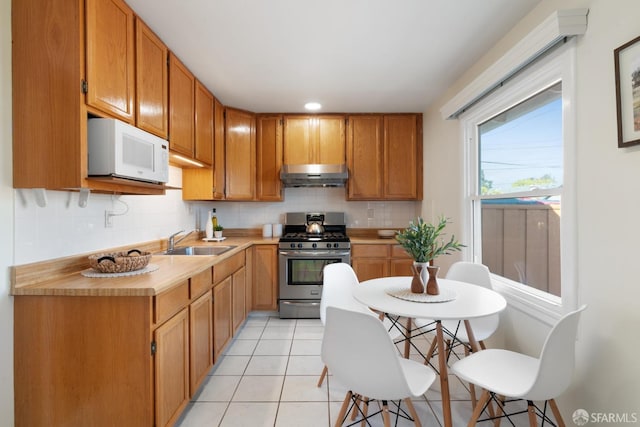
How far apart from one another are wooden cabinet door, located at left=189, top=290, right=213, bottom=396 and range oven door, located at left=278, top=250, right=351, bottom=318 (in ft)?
4.23

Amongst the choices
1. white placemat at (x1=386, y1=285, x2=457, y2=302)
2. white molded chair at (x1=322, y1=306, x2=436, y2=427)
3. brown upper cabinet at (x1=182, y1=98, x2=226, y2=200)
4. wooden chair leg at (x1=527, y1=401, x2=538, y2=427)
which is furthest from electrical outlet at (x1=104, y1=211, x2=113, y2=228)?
wooden chair leg at (x1=527, y1=401, x2=538, y2=427)

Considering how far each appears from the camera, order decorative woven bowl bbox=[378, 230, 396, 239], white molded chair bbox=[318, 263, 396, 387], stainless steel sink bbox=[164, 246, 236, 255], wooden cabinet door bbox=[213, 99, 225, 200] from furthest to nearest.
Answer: decorative woven bowl bbox=[378, 230, 396, 239], wooden cabinet door bbox=[213, 99, 225, 200], stainless steel sink bbox=[164, 246, 236, 255], white molded chair bbox=[318, 263, 396, 387]

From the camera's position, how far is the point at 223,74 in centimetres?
265

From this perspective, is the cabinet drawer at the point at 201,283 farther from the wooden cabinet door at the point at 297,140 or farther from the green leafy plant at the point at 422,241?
the wooden cabinet door at the point at 297,140

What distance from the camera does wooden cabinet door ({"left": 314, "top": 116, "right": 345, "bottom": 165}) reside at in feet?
12.2

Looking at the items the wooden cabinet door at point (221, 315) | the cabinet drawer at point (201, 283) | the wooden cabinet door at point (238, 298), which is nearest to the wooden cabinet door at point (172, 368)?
the cabinet drawer at point (201, 283)

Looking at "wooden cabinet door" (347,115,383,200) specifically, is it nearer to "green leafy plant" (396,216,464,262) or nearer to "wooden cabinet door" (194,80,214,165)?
"wooden cabinet door" (194,80,214,165)

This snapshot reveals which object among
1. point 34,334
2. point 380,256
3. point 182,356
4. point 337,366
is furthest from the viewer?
point 380,256

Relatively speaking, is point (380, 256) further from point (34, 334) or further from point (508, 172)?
point (34, 334)

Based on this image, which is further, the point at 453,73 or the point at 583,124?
the point at 453,73

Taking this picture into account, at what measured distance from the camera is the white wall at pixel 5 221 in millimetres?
1404

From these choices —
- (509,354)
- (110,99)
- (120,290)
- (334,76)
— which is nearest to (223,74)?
(334,76)

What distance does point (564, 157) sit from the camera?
161 cm

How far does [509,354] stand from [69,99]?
8.31ft
